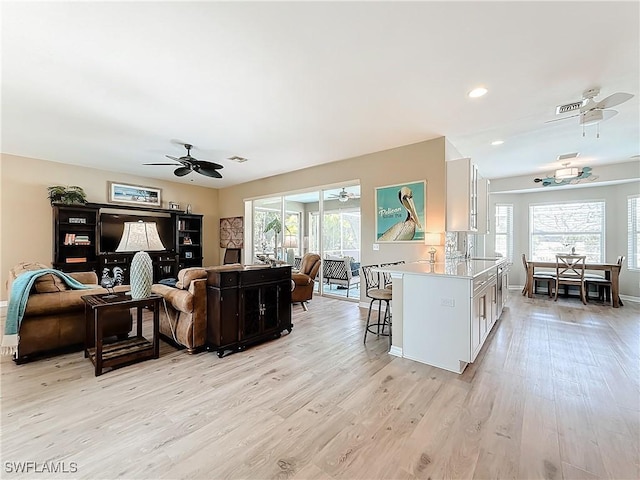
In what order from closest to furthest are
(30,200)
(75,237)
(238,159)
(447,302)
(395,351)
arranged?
(447,302), (395,351), (30,200), (238,159), (75,237)

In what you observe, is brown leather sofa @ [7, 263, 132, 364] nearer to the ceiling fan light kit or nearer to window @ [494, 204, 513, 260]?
the ceiling fan light kit

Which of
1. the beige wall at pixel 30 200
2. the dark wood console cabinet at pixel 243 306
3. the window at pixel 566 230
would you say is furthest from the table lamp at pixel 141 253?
the window at pixel 566 230

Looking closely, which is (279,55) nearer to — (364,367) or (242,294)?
(242,294)

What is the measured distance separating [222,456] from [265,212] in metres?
6.50

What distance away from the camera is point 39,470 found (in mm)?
1570

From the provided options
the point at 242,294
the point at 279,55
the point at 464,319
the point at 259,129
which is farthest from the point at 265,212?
the point at 464,319

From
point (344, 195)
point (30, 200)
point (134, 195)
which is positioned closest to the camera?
point (30, 200)

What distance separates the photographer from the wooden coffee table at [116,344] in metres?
2.67

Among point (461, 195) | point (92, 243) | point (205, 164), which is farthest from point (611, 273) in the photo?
point (92, 243)

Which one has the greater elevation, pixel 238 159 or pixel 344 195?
pixel 238 159

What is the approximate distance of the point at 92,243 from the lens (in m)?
6.11

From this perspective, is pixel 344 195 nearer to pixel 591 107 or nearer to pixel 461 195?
pixel 461 195

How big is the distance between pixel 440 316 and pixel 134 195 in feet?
24.1

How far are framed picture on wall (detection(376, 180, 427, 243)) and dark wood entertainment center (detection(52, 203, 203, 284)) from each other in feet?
17.3
